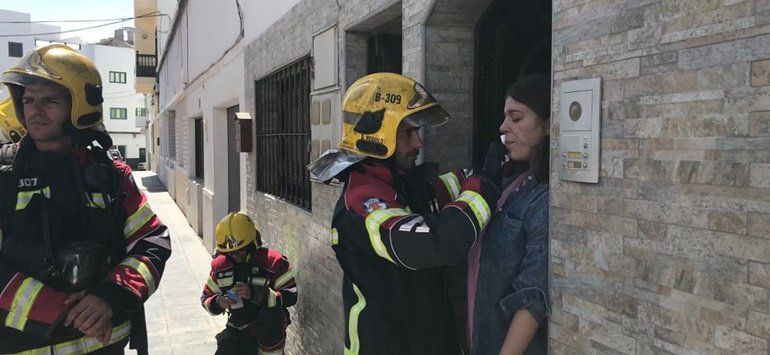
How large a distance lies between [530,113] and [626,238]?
2.05 ft

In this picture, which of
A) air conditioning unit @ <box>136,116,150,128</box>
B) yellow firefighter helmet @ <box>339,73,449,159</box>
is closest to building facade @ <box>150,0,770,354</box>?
yellow firefighter helmet @ <box>339,73,449,159</box>

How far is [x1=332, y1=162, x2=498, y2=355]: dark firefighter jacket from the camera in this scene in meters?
1.90

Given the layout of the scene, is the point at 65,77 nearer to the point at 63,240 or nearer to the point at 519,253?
the point at 63,240

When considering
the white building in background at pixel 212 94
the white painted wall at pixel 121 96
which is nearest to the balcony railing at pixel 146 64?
the white building in background at pixel 212 94

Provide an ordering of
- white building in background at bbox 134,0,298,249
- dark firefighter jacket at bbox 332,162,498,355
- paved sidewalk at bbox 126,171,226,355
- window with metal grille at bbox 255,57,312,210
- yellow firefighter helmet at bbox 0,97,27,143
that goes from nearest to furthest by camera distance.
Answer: dark firefighter jacket at bbox 332,162,498,355
yellow firefighter helmet at bbox 0,97,27,143
window with metal grille at bbox 255,57,312,210
paved sidewalk at bbox 126,171,226,355
white building in background at bbox 134,0,298,249

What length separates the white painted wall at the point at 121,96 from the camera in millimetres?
43219

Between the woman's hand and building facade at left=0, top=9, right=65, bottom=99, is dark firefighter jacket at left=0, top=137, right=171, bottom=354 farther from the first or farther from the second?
building facade at left=0, top=9, right=65, bottom=99

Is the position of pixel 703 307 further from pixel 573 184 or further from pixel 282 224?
pixel 282 224

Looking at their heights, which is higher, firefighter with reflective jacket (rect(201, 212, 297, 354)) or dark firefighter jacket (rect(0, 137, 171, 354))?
dark firefighter jacket (rect(0, 137, 171, 354))

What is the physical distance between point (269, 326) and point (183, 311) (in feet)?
8.98

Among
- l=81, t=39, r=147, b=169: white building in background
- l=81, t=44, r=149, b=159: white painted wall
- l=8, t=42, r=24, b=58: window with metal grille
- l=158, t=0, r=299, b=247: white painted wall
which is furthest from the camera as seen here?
l=81, t=39, r=147, b=169: white building in background

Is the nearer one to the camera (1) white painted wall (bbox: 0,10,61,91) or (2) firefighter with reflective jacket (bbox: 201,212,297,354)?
(2) firefighter with reflective jacket (bbox: 201,212,297,354)

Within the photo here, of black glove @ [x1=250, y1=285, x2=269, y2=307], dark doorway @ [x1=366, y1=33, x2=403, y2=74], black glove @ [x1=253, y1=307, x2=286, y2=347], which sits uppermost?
dark doorway @ [x1=366, y1=33, x2=403, y2=74]

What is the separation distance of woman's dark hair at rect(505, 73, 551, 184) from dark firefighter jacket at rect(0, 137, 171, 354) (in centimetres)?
181
